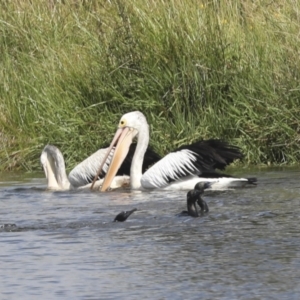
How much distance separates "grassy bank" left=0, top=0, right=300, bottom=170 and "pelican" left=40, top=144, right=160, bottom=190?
2.28ft

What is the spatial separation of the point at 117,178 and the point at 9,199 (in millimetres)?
1578

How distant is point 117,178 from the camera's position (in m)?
10.7

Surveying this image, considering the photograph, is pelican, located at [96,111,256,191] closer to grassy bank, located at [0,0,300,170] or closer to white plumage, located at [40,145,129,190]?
white plumage, located at [40,145,129,190]

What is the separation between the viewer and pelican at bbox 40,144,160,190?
1036 cm

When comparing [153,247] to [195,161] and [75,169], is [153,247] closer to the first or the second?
[195,161]

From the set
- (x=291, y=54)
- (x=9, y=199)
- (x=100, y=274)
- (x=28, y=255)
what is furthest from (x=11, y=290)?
(x=291, y=54)

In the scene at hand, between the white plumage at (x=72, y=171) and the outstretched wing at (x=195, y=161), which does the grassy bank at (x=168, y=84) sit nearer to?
the white plumage at (x=72, y=171)

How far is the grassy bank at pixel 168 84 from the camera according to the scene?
35.8 ft

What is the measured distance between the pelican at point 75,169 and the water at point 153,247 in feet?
3.05

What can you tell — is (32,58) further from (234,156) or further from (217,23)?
(234,156)

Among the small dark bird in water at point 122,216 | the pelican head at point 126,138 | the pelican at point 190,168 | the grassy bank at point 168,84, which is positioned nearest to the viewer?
the small dark bird in water at point 122,216

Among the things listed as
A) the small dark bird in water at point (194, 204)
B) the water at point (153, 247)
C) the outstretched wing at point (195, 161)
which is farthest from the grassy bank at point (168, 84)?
the small dark bird in water at point (194, 204)

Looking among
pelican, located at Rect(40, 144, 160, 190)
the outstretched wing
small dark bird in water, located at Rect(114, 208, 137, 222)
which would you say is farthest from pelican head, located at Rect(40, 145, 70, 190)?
small dark bird in water, located at Rect(114, 208, 137, 222)

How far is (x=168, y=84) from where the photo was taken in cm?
1130
